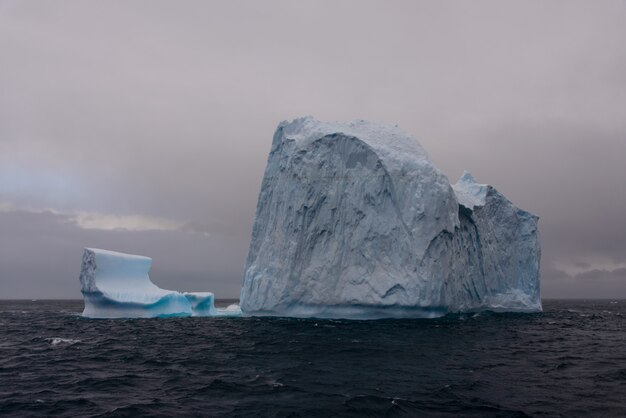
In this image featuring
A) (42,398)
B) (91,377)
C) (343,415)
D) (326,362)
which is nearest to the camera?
(343,415)

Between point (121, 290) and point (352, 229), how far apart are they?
41.4 feet

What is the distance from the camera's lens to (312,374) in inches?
467

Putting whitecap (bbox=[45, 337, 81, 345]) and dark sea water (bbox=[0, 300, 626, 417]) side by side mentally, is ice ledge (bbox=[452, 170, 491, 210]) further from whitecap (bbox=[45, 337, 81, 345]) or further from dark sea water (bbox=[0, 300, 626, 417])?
whitecap (bbox=[45, 337, 81, 345])

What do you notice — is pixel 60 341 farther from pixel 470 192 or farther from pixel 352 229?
pixel 470 192

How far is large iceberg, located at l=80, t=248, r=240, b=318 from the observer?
26047 millimetres

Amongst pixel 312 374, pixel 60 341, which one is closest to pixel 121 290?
pixel 60 341

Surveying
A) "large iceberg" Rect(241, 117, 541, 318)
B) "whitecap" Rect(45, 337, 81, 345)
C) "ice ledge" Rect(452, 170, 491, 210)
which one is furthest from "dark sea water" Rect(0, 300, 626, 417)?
"ice ledge" Rect(452, 170, 491, 210)

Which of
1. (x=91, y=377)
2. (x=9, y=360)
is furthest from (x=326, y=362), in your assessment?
(x=9, y=360)

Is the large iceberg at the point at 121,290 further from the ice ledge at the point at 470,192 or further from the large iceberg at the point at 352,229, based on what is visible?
the ice ledge at the point at 470,192

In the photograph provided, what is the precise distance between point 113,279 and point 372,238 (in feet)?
45.3

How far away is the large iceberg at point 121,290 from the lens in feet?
85.5

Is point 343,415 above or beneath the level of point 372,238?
beneath

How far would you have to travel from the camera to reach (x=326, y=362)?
43.8ft

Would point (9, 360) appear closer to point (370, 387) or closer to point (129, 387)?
point (129, 387)
